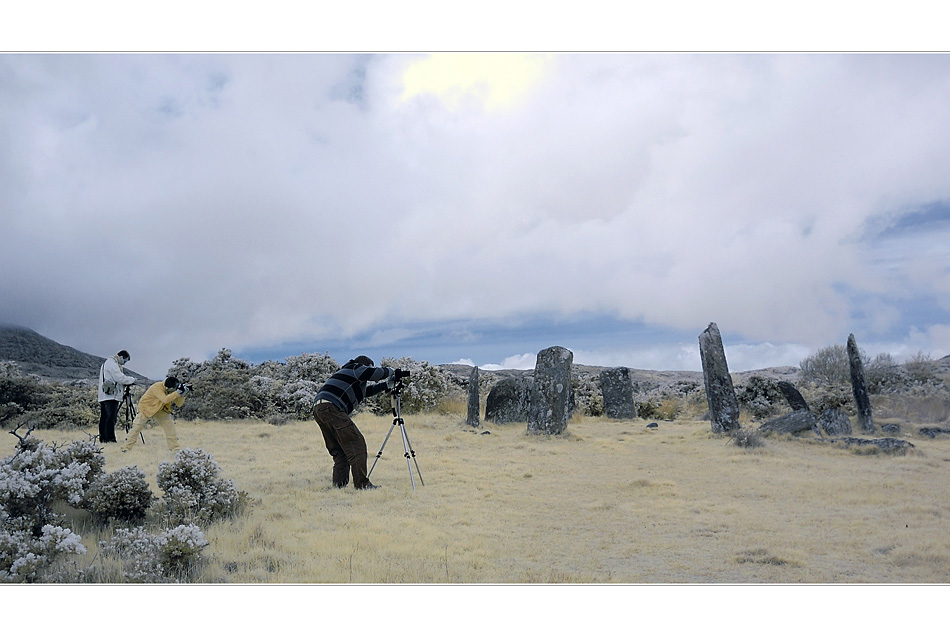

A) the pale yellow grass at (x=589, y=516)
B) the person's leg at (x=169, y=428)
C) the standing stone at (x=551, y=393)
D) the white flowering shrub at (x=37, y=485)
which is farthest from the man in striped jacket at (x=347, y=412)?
the standing stone at (x=551, y=393)

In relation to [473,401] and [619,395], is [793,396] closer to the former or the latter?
[619,395]

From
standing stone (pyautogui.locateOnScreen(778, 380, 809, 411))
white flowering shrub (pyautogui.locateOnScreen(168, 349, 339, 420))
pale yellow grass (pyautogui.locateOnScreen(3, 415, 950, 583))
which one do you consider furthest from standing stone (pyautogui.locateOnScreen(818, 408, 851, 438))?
white flowering shrub (pyautogui.locateOnScreen(168, 349, 339, 420))

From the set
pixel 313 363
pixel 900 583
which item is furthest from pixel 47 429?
pixel 900 583

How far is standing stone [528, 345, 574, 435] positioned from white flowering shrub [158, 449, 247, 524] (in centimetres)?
859

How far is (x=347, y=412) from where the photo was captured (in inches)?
326

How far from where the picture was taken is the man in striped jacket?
8.09 m

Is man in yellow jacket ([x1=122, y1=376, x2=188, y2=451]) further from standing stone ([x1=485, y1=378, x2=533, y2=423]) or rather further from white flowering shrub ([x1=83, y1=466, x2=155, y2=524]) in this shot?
standing stone ([x1=485, y1=378, x2=533, y2=423])

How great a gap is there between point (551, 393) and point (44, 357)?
72.6ft

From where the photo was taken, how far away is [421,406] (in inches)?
803

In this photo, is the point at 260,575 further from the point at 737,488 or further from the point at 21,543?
the point at 737,488

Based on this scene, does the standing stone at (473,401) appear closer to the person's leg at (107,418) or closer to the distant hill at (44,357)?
the person's leg at (107,418)

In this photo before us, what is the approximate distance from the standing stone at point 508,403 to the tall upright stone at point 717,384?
4.95m

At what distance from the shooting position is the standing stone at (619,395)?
19734 mm

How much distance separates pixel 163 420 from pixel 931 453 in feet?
45.6
